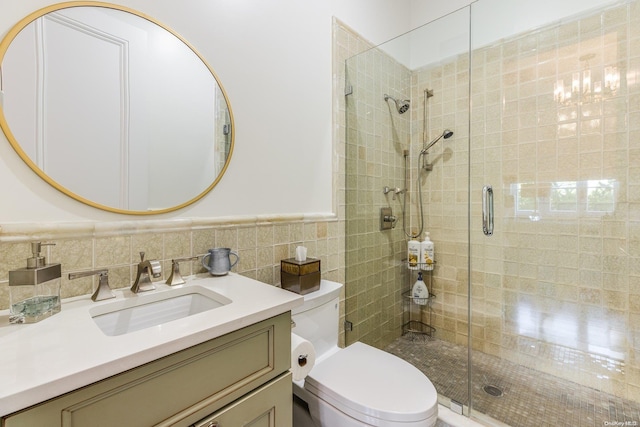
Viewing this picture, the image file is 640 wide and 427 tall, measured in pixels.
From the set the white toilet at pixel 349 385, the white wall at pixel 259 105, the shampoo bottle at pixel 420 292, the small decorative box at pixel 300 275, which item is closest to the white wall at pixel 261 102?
the white wall at pixel 259 105

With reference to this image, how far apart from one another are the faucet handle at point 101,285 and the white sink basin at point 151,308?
0.16ft

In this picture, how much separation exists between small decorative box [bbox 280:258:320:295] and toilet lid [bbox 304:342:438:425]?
324mm

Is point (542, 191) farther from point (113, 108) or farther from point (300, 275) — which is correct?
point (113, 108)

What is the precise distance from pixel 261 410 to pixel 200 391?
204 mm

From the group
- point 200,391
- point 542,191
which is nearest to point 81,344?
point 200,391

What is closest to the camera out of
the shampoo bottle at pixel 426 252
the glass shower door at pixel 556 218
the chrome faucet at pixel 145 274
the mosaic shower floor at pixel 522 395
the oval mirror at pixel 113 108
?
the oval mirror at pixel 113 108

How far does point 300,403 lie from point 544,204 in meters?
1.82

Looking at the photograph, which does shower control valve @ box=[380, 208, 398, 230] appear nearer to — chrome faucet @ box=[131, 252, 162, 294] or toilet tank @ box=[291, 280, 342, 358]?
toilet tank @ box=[291, 280, 342, 358]

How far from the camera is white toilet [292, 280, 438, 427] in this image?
3.26 ft

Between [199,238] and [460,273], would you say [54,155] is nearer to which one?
[199,238]

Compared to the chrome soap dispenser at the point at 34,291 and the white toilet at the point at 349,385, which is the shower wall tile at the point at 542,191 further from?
the chrome soap dispenser at the point at 34,291

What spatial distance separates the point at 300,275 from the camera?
1271 millimetres

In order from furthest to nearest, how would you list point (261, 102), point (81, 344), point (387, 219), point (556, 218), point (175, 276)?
1. point (387, 219)
2. point (556, 218)
3. point (261, 102)
4. point (175, 276)
5. point (81, 344)

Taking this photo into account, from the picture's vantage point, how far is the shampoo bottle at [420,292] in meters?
2.18
